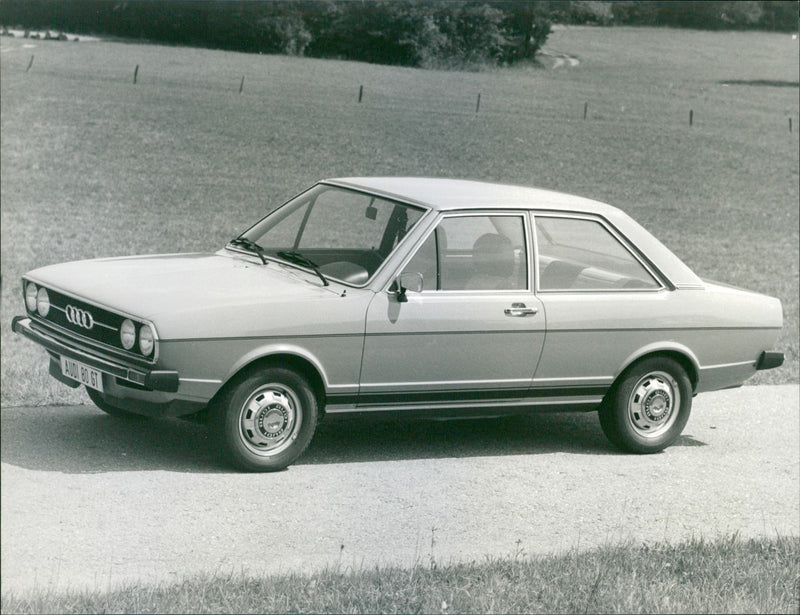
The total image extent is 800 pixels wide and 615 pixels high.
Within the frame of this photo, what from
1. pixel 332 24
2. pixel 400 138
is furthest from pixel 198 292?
pixel 400 138

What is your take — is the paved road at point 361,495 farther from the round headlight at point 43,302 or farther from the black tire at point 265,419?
the round headlight at point 43,302

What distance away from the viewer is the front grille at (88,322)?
6535 millimetres

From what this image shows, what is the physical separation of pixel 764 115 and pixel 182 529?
95.6 ft

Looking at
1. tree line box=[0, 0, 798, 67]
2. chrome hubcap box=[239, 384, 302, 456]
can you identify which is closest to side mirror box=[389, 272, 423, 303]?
chrome hubcap box=[239, 384, 302, 456]

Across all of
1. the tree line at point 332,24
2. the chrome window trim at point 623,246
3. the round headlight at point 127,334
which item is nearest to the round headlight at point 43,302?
the round headlight at point 127,334

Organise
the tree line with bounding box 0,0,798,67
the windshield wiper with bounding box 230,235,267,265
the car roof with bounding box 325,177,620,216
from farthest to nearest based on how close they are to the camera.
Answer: the tree line with bounding box 0,0,798,67, the windshield wiper with bounding box 230,235,267,265, the car roof with bounding box 325,177,620,216

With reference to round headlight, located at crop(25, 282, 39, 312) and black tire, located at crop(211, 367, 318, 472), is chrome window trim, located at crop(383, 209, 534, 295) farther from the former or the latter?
round headlight, located at crop(25, 282, 39, 312)

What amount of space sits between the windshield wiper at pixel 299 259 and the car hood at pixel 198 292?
0.06 metres

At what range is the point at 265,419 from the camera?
6.71m

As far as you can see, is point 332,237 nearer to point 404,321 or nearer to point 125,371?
point 404,321

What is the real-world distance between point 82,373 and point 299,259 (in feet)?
4.90

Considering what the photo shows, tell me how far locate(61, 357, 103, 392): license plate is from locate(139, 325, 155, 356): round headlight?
30 cm

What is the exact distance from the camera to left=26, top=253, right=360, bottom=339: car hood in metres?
6.46

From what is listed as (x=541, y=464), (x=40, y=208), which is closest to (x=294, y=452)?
(x=541, y=464)
